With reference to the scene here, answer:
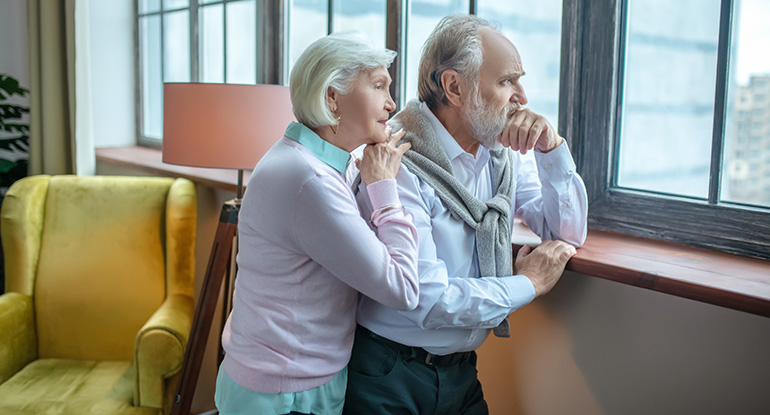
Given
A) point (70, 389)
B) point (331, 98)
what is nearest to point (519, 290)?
point (331, 98)

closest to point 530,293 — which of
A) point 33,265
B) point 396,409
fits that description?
point 396,409

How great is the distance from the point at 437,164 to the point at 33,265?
6.20 ft

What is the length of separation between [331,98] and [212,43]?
7.35 feet

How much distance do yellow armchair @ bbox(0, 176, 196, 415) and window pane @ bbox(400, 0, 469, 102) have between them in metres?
0.95

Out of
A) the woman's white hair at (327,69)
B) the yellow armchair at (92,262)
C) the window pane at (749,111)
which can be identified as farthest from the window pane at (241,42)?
the window pane at (749,111)

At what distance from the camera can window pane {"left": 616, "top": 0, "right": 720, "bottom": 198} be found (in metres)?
1.52

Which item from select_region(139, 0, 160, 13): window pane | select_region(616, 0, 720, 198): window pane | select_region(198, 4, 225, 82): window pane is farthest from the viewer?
select_region(139, 0, 160, 13): window pane

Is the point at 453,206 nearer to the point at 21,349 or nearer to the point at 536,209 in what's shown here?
the point at 536,209

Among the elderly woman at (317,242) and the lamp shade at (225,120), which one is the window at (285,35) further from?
the lamp shade at (225,120)

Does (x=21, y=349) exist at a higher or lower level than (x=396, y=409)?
lower

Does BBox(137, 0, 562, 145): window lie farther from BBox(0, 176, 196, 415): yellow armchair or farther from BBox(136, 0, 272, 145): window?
BBox(0, 176, 196, 415): yellow armchair

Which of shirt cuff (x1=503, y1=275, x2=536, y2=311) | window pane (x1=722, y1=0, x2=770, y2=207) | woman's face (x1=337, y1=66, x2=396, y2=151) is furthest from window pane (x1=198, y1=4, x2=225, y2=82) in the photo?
window pane (x1=722, y1=0, x2=770, y2=207)

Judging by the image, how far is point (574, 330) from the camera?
5.07 ft

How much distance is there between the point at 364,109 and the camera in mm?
1269
